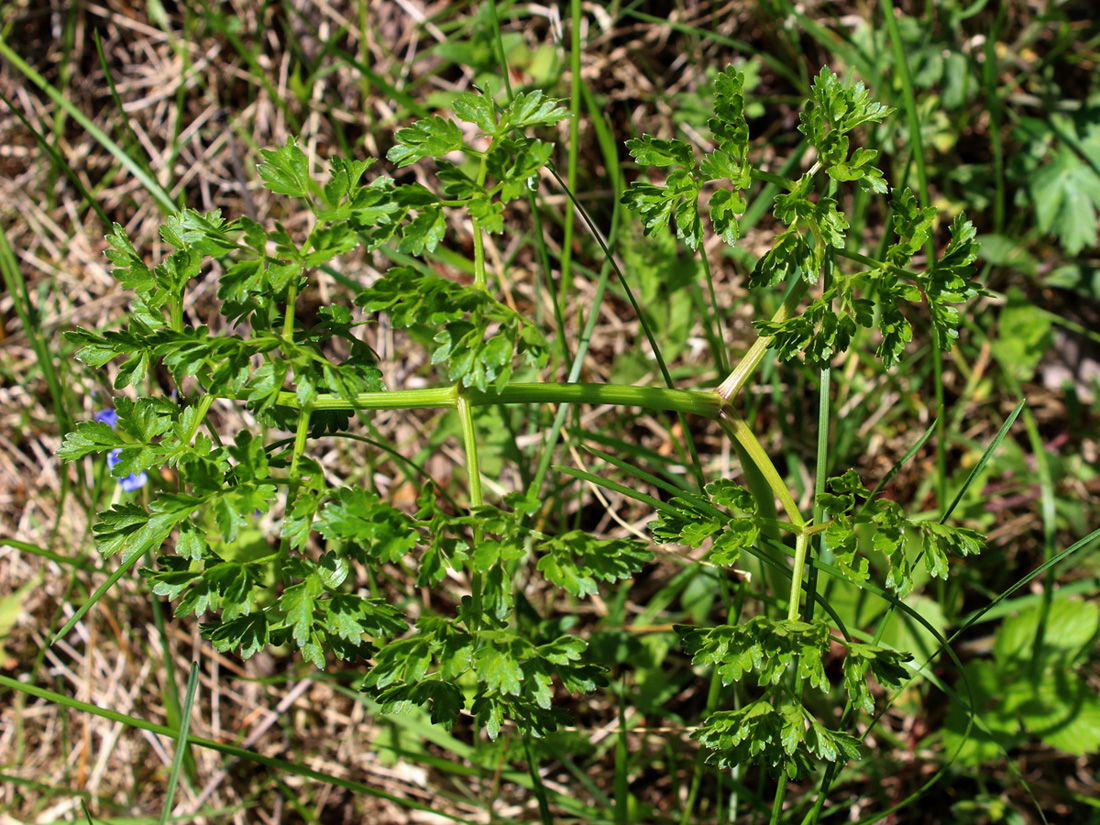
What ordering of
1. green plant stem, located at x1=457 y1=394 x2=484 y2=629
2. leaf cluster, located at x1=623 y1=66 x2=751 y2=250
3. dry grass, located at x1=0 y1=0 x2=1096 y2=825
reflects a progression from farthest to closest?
dry grass, located at x1=0 y1=0 x2=1096 y2=825 → leaf cluster, located at x1=623 y1=66 x2=751 y2=250 → green plant stem, located at x1=457 y1=394 x2=484 y2=629

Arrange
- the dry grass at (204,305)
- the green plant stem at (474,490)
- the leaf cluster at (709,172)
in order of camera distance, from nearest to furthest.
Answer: the green plant stem at (474,490) < the leaf cluster at (709,172) < the dry grass at (204,305)

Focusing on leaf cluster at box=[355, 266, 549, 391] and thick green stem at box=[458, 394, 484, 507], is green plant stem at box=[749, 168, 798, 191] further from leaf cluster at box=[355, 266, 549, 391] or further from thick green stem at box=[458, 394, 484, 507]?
thick green stem at box=[458, 394, 484, 507]

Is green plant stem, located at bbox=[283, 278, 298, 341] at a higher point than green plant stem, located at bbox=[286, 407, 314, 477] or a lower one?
higher

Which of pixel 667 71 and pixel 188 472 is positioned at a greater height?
pixel 667 71

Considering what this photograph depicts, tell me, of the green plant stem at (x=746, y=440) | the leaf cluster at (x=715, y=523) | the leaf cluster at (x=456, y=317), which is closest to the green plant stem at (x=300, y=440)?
the leaf cluster at (x=456, y=317)

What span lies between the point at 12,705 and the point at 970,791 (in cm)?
346

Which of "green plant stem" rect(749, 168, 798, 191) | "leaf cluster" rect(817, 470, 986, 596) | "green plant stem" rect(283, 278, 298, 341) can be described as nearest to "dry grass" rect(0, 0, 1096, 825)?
"green plant stem" rect(283, 278, 298, 341)

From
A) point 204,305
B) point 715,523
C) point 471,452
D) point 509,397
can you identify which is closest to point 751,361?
point 715,523

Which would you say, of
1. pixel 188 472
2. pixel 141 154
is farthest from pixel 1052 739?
pixel 141 154

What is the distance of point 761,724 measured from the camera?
1.68m

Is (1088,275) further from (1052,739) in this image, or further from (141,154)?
(141,154)

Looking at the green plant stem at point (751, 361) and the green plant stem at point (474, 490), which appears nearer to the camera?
the green plant stem at point (474, 490)

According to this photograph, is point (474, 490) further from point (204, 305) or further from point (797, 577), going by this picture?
point (204, 305)

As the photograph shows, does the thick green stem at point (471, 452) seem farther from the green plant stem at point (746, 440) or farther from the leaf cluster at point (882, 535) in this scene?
the leaf cluster at point (882, 535)
